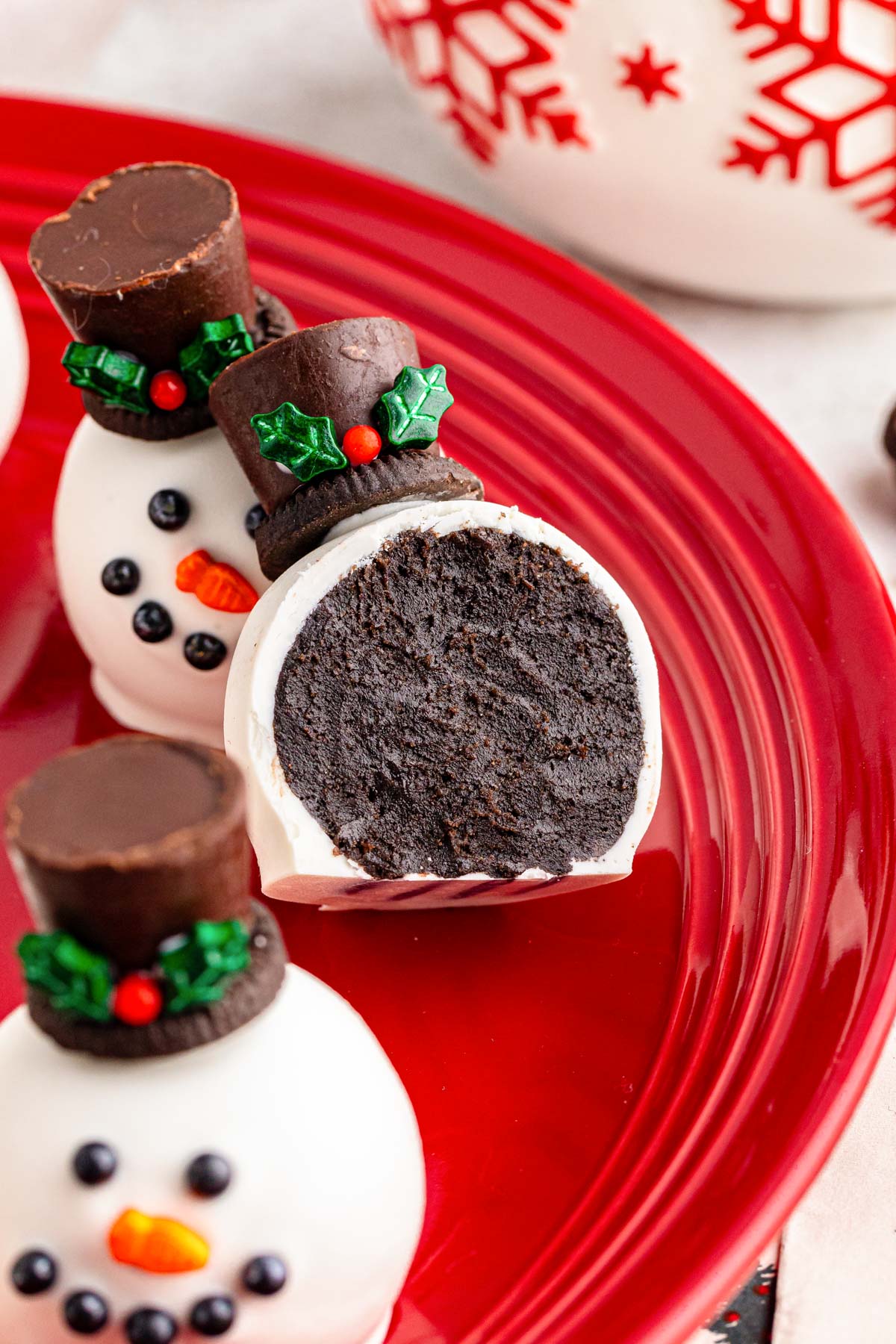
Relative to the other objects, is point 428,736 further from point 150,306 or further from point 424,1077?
point 150,306

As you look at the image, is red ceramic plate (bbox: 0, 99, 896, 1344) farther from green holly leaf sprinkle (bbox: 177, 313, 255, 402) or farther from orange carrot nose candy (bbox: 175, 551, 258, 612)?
green holly leaf sprinkle (bbox: 177, 313, 255, 402)

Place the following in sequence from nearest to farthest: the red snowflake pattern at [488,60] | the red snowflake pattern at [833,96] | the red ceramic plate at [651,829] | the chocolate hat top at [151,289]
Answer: the red ceramic plate at [651,829]
the chocolate hat top at [151,289]
the red snowflake pattern at [833,96]
the red snowflake pattern at [488,60]

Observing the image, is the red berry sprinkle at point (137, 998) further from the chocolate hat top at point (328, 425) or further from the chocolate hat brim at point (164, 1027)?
the chocolate hat top at point (328, 425)

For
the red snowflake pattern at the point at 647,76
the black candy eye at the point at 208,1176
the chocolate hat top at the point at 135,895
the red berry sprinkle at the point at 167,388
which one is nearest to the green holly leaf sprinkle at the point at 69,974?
the chocolate hat top at the point at 135,895

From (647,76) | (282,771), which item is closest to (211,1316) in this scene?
(282,771)

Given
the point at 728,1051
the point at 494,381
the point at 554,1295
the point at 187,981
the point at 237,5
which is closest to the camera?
the point at 187,981

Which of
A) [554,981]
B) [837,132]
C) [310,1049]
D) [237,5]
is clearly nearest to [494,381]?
[837,132]

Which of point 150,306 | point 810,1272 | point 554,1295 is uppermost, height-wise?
point 150,306
